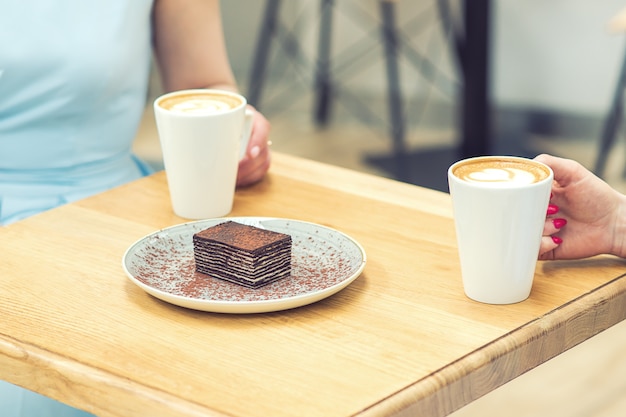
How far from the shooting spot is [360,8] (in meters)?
4.41

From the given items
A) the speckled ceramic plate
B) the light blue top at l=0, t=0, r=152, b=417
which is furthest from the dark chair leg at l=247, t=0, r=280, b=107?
the speckled ceramic plate

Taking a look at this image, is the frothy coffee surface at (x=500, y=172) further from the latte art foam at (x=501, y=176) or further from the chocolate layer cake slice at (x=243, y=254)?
the chocolate layer cake slice at (x=243, y=254)

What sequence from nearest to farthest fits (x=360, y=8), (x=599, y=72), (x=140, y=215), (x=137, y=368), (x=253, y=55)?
(x=137, y=368)
(x=140, y=215)
(x=599, y=72)
(x=360, y=8)
(x=253, y=55)

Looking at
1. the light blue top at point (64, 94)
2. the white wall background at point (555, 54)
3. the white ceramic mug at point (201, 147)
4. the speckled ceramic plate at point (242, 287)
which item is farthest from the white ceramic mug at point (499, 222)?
the white wall background at point (555, 54)

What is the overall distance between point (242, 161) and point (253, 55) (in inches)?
144

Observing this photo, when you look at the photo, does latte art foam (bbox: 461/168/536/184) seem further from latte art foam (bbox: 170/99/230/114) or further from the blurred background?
the blurred background

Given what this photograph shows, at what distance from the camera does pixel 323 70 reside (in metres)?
4.48

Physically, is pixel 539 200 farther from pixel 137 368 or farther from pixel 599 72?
pixel 599 72

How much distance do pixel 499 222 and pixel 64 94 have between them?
30.7 inches

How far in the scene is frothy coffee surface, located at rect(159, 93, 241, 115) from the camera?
44.2 inches

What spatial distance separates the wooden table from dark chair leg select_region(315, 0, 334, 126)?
327cm

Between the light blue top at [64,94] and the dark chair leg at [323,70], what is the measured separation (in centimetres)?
288

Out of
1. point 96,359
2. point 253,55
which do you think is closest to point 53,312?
point 96,359

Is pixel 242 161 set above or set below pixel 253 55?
above
